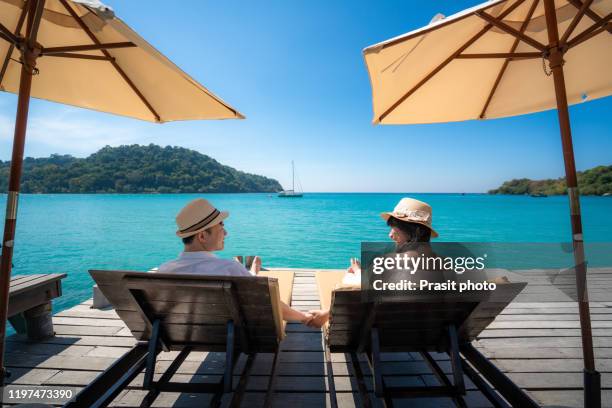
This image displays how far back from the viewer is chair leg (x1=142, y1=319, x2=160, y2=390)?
5.51 feet

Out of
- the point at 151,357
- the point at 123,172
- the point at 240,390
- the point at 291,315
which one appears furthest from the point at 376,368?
the point at 123,172

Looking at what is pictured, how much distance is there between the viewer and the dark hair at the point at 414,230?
2096mm

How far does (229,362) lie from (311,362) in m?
1.00

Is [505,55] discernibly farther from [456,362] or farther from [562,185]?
[562,185]

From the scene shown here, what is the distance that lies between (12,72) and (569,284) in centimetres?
733

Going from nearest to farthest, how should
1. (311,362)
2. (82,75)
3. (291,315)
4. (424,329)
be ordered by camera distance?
1. (424,329)
2. (291,315)
3. (311,362)
4. (82,75)

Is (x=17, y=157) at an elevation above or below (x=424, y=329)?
above

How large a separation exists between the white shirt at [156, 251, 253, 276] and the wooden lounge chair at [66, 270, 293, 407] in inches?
8.4

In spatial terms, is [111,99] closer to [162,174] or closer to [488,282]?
[488,282]

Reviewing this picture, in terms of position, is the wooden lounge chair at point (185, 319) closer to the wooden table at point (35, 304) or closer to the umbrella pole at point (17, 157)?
the umbrella pole at point (17, 157)

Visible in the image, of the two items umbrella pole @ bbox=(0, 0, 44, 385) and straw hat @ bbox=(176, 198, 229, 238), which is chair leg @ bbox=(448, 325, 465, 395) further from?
umbrella pole @ bbox=(0, 0, 44, 385)

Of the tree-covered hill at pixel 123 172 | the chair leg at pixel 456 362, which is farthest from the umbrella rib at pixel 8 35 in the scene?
the tree-covered hill at pixel 123 172

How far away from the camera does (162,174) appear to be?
276 ft

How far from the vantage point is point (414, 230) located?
211cm
